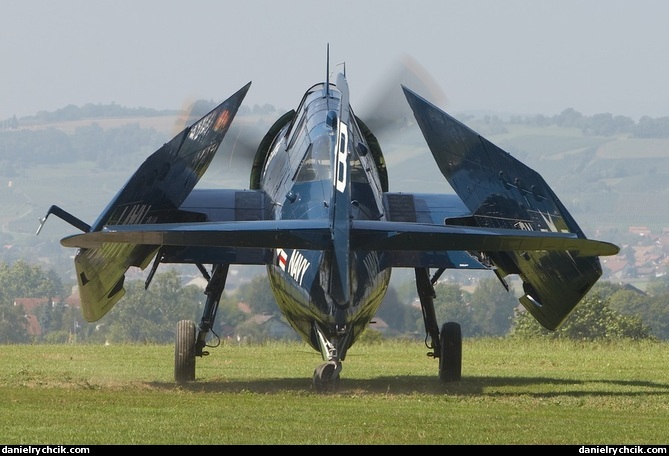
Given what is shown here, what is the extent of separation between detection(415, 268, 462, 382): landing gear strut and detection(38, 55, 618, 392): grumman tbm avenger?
0.08 feet

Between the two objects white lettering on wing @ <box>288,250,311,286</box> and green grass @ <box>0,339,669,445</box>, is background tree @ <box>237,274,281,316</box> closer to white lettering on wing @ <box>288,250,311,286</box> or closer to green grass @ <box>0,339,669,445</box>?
green grass @ <box>0,339,669,445</box>

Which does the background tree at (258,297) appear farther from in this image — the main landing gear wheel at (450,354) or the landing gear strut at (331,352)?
the landing gear strut at (331,352)

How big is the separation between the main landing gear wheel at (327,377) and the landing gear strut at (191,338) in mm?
3738

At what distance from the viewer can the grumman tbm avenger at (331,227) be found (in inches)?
622

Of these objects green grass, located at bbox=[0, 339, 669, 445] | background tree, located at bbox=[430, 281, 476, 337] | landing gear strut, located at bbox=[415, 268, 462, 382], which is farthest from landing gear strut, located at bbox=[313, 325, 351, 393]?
background tree, located at bbox=[430, 281, 476, 337]

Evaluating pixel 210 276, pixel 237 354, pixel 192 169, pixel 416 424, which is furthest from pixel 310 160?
pixel 237 354

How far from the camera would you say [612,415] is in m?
16.2

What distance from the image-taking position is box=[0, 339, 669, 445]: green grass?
44.5ft

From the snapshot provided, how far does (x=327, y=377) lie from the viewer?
1769 cm

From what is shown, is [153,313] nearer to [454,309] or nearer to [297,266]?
[454,309]

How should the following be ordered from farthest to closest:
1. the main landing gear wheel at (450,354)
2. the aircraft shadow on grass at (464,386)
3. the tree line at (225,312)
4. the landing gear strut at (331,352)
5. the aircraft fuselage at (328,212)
Answer: the tree line at (225,312)
the main landing gear wheel at (450,354)
the aircraft shadow on grass at (464,386)
the landing gear strut at (331,352)
the aircraft fuselage at (328,212)

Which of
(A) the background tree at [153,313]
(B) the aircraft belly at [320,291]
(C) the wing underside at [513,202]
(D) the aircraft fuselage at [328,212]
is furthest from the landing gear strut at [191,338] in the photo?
(A) the background tree at [153,313]

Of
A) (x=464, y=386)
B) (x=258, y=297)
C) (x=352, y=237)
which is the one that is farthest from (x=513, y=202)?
(x=258, y=297)

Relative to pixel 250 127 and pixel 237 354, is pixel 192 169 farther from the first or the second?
pixel 237 354
